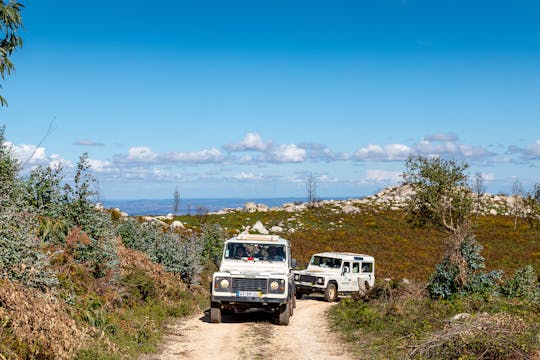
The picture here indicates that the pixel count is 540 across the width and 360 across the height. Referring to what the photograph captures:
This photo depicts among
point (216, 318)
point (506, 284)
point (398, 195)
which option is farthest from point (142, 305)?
point (398, 195)

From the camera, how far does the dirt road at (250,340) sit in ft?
39.1

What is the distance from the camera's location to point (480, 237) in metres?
50.5

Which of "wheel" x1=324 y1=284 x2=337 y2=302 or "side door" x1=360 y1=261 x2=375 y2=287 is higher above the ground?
"side door" x1=360 y1=261 x2=375 y2=287

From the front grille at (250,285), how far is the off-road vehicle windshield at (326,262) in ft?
33.7

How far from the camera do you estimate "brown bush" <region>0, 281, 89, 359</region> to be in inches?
307

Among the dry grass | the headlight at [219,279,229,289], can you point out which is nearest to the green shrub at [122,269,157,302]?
the headlight at [219,279,229,289]

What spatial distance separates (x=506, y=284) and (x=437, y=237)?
110ft

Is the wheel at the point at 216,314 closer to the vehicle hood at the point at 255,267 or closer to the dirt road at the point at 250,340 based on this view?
the dirt road at the point at 250,340

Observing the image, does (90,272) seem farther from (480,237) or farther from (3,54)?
(480,237)

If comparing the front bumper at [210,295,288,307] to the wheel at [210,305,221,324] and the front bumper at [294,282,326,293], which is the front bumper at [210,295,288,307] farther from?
the front bumper at [294,282,326,293]

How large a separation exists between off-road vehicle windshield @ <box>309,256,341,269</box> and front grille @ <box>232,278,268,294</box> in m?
10.3

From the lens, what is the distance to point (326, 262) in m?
26.0

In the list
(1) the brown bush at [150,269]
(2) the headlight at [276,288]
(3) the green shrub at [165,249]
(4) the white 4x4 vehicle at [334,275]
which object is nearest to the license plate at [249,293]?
(2) the headlight at [276,288]

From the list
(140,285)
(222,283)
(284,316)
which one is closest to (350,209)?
(140,285)
